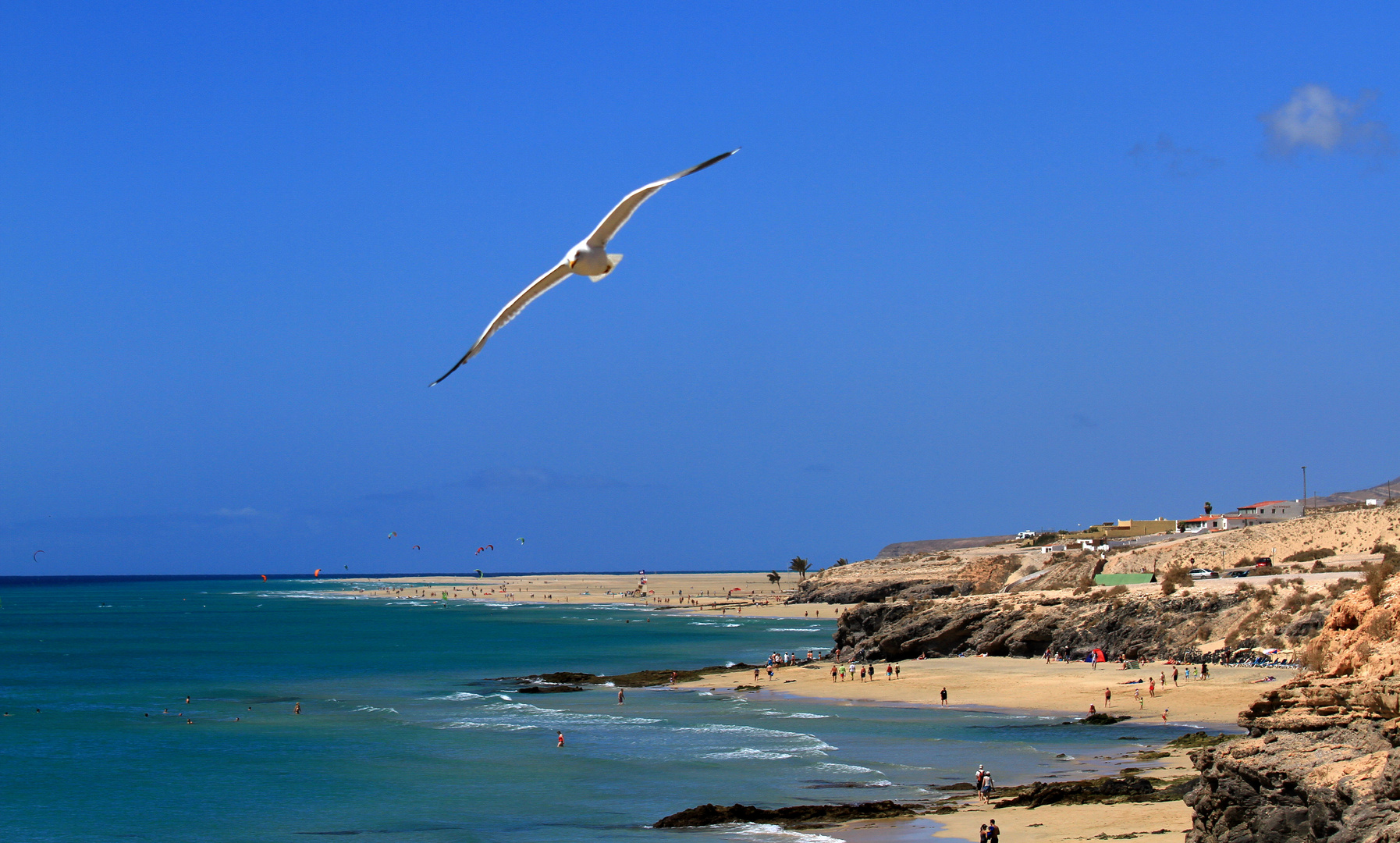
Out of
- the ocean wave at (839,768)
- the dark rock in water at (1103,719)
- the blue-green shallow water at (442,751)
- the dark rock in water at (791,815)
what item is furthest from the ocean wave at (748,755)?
the dark rock in water at (1103,719)

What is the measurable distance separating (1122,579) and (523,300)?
199 ft

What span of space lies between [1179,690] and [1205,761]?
26138 millimetres

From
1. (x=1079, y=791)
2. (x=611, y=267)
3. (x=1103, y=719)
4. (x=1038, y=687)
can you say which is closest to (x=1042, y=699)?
(x=1038, y=687)

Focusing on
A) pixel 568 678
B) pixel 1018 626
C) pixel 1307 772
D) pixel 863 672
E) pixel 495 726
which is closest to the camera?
pixel 1307 772

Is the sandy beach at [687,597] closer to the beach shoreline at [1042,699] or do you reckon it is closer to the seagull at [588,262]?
the beach shoreline at [1042,699]

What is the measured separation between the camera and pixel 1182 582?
56.4 meters

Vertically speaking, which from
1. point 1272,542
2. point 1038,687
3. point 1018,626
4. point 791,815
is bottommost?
point 791,815

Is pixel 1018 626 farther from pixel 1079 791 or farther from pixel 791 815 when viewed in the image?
pixel 791 815

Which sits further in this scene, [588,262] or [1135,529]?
[1135,529]

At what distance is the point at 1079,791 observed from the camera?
24891mm

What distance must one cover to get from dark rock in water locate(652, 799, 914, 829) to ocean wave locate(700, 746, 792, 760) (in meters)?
7.23

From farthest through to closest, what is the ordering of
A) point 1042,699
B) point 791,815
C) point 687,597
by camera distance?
point 687,597 < point 1042,699 < point 791,815

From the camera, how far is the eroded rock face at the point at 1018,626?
50.1m

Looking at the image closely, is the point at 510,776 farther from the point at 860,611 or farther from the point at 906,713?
the point at 860,611
